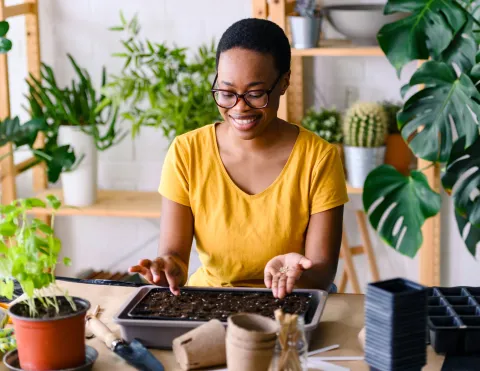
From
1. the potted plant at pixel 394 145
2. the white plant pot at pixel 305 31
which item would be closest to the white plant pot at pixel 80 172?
the white plant pot at pixel 305 31

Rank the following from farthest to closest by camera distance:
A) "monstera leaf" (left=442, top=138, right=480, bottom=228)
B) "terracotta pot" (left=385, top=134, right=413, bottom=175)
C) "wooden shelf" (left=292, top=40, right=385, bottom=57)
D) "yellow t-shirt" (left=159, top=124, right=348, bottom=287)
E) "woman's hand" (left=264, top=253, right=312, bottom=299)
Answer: "terracotta pot" (left=385, top=134, right=413, bottom=175), "wooden shelf" (left=292, top=40, right=385, bottom=57), "monstera leaf" (left=442, top=138, right=480, bottom=228), "yellow t-shirt" (left=159, top=124, right=348, bottom=287), "woman's hand" (left=264, top=253, right=312, bottom=299)

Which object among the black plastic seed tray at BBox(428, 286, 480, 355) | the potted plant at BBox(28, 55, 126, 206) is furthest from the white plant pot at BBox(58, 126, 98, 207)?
the black plastic seed tray at BBox(428, 286, 480, 355)

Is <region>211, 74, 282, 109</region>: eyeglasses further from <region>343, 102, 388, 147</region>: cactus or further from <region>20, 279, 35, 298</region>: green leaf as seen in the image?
<region>343, 102, 388, 147</region>: cactus

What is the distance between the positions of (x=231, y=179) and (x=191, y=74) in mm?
1185

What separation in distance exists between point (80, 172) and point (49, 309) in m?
1.87

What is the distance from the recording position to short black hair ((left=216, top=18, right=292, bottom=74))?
194 centimetres

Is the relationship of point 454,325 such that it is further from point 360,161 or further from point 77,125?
point 77,125

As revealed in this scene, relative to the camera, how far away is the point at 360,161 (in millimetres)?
3059

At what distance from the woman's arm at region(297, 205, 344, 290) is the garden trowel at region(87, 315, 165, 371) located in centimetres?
59

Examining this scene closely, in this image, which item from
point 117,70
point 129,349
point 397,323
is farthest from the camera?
point 117,70

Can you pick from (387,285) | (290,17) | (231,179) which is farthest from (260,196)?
(290,17)

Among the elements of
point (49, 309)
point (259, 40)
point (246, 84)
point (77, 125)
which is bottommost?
point (49, 309)

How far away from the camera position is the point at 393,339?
1.25 metres

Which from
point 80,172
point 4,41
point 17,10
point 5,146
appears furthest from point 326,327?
point 17,10
